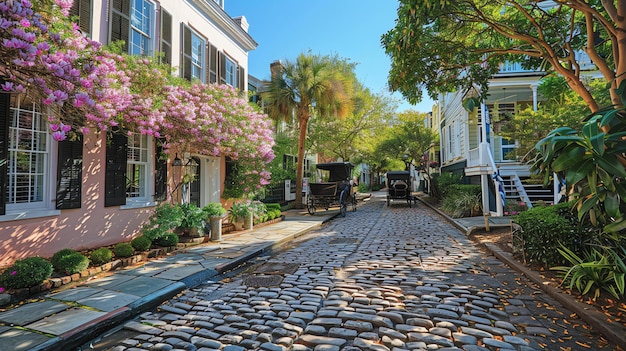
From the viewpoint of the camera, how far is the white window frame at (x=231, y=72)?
11789 mm

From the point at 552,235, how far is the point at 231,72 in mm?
11334

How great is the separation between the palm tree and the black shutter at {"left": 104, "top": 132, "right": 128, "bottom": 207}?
27.9ft

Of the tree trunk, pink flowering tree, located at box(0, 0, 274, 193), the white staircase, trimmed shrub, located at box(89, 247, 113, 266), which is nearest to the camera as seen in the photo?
pink flowering tree, located at box(0, 0, 274, 193)

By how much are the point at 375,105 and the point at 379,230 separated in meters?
13.7

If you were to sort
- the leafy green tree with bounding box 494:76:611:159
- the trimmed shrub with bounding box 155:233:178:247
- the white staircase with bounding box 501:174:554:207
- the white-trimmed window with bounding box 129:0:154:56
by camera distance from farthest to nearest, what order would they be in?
the white staircase with bounding box 501:174:554:207
the leafy green tree with bounding box 494:76:611:159
the white-trimmed window with bounding box 129:0:154:56
the trimmed shrub with bounding box 155:233:178:247

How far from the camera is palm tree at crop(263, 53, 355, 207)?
14094mm

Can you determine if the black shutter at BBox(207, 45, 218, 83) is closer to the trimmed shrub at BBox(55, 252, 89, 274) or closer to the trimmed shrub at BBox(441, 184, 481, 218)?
the trimmed shrub at BBox(55, 252, 89, 274)

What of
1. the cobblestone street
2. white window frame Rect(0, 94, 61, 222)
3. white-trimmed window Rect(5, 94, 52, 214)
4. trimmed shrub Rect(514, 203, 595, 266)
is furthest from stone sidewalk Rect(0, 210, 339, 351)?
trimmed shrub Rect(514, 203, 595, 266)

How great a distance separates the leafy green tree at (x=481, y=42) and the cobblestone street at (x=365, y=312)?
3879 mm

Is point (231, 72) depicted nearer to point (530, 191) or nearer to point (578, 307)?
point (578, 307)

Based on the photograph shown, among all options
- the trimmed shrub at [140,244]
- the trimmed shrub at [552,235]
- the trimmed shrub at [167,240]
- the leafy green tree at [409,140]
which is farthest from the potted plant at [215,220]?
the leafy green tree at [409,140]

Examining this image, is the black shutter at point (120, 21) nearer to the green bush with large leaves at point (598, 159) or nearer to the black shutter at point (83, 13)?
the black shutter at point (83, 13)

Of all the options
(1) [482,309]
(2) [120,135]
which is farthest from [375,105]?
(1) [482,309]

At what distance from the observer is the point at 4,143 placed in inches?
190
